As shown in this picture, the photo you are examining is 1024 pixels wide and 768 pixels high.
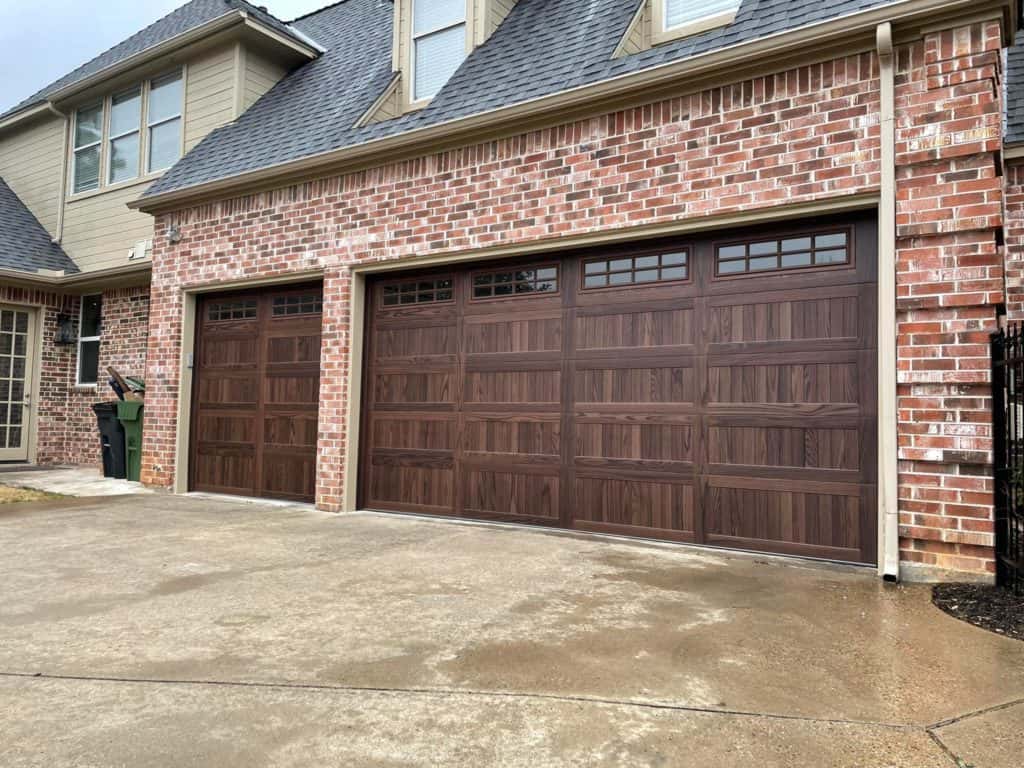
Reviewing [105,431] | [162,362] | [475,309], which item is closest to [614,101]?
[475,309]

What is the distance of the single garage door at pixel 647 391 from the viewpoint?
203 inches

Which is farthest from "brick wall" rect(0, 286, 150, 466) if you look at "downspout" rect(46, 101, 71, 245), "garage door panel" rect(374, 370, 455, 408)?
"garage door panel" rect(374, 370, 455, 408)

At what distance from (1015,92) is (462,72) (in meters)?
5.13

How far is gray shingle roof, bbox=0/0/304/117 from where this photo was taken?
33.7 ft

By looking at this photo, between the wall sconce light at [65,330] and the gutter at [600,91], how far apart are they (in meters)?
4.82

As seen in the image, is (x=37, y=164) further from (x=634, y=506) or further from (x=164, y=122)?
(x=634, y=506)

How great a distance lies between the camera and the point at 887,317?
476 cm

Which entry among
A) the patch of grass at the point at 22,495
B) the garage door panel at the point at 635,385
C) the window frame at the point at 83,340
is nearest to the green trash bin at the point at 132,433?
the patch of grass at the point at 22,495

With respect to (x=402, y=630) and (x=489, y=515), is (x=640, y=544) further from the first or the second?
(x=402, y=630)

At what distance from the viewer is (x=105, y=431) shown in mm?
10055

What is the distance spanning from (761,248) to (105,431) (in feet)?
29.5

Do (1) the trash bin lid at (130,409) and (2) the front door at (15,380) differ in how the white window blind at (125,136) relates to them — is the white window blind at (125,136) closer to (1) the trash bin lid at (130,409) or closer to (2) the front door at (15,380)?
(2) the front door at (15,380)

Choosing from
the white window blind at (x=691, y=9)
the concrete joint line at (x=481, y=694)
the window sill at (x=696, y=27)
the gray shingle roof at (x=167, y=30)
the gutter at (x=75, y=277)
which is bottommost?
the concrete joint line at (x=481, y=694)

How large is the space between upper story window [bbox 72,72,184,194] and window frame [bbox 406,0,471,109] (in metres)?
4.32
